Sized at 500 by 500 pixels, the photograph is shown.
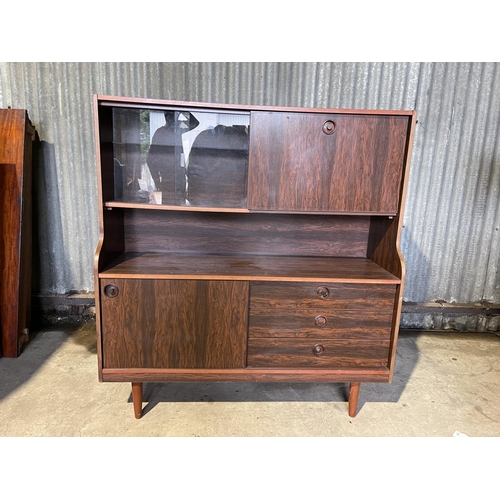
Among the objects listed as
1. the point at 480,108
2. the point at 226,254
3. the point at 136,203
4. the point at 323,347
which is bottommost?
the point at 323,347

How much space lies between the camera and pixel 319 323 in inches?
60.3

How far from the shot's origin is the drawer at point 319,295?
150cm

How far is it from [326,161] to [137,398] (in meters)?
1.44

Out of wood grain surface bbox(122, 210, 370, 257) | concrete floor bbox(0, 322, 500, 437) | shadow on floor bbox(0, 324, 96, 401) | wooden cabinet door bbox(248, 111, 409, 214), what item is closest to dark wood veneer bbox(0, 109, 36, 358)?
shadow on floor bbox(0, 324, 96, 401)

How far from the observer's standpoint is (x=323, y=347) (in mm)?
1567

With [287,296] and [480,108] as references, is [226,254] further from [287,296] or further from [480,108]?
[480,108]

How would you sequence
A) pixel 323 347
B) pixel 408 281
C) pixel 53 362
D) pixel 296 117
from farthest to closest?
pixel 408 281 < pixel 53 362 < pixel 323 347 < pixel 296 117

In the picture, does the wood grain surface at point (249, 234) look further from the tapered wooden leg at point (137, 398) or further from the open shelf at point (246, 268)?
the tapered wooden leg at point (137, 398)

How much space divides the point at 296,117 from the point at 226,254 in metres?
0.81

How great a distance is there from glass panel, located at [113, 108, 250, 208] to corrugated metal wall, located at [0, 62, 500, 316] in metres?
0.79

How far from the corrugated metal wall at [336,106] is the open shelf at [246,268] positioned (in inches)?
38.0

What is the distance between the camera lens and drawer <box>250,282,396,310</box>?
1501 mm

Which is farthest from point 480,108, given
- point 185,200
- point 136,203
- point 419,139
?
point 136,203

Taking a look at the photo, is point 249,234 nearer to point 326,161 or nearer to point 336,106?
point 326,161
